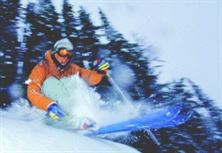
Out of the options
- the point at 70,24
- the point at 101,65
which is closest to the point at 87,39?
the point at 70,24

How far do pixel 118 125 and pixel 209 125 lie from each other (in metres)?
15.2

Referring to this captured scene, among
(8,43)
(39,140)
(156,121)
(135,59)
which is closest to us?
(39,140)

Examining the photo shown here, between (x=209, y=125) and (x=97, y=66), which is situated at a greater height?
(x=209, y=125)

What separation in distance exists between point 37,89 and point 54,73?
16.4 inches

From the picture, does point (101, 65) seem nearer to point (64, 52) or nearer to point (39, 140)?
point (64, 52)

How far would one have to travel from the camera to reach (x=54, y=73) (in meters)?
6.58

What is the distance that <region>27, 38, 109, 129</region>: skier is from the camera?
5969 millimetres

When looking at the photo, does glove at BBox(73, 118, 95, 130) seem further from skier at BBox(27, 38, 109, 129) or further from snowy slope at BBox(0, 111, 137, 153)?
snowy slope at BBox(0, 111, 137, 153)

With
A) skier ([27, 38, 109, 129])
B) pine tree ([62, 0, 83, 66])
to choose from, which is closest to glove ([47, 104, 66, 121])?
skier ([27, 38, 109, 129])

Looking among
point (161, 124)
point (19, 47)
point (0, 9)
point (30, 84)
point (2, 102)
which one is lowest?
point (161, 124)

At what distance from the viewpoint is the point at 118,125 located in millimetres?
6125

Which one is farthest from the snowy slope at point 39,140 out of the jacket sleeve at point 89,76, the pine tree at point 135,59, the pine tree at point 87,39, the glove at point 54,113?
the pine tree at point 135,59

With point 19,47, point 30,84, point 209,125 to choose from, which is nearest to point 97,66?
point 30,84

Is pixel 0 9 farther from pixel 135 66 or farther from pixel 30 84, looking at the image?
pixel 30 84
